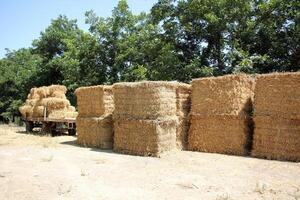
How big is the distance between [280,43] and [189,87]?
26.7 ft

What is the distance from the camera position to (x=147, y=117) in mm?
12852

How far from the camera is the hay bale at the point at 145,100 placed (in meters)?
12.8

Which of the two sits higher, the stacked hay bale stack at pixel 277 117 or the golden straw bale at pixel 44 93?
the golden straw bale at pixel 44 93

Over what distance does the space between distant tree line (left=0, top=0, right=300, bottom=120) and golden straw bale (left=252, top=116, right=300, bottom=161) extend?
7464 mm

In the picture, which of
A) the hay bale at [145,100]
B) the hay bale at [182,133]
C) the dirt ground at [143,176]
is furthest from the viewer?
the hay bale at [182,133]

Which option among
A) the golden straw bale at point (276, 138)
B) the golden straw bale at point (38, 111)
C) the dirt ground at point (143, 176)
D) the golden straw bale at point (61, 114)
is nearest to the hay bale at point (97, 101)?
the dirt ground at point (143, 176)

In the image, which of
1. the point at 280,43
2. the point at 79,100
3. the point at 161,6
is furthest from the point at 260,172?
the point at 161,6

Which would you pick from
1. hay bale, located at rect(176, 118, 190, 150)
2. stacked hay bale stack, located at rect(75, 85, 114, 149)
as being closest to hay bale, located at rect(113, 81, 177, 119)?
hay bale, located at rect(176, 118, 190, 150)

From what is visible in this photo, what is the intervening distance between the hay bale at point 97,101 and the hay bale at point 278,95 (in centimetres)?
566

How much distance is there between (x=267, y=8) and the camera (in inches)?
766

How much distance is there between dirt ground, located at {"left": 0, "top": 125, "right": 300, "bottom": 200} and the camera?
25.2 feet

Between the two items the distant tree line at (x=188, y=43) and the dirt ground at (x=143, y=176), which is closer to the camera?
the dirt ground at (x=143, y=176)

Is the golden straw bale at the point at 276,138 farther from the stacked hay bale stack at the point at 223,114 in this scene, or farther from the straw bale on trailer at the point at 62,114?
the straw bale on trailer at the point at 62,114

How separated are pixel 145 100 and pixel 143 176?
13.0ft
